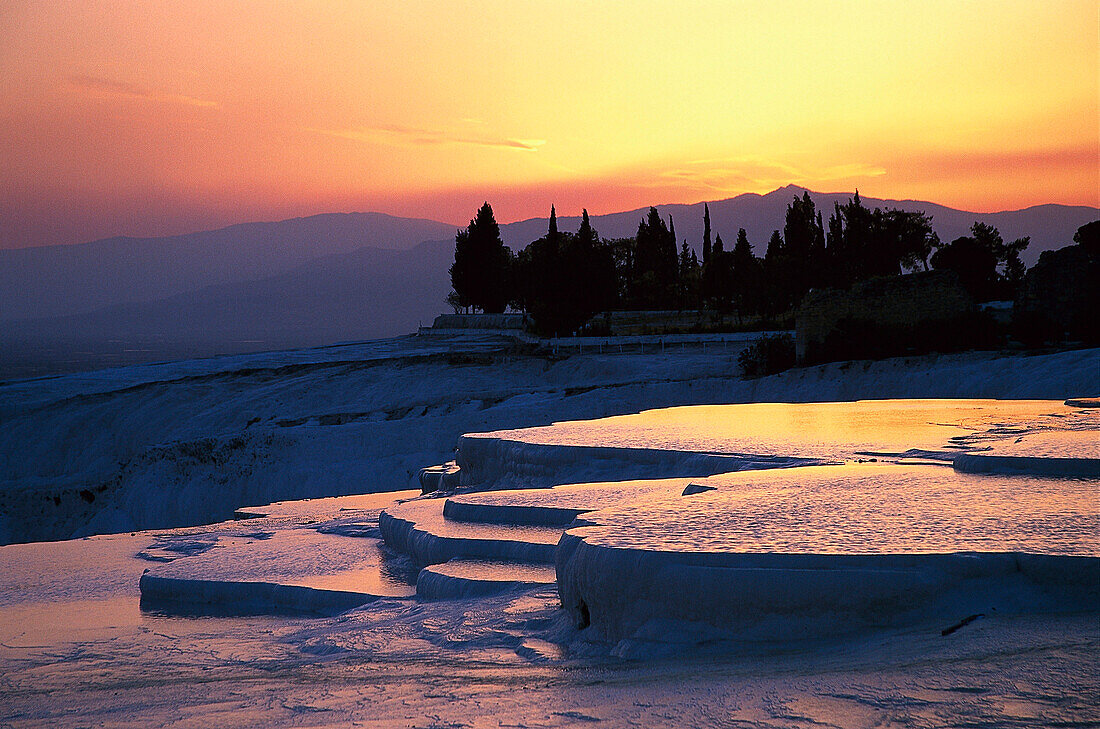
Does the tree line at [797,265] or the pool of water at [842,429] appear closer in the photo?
the pool of water at [842,429]

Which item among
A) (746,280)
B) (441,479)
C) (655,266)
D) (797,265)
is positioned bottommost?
(441,479)

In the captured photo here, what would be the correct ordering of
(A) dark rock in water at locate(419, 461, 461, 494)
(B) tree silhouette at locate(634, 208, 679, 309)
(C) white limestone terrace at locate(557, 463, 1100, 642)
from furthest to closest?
(B) tree silhouette at locate(634, 208, 679, 309), (A) dark rock in water at locate(419, 461, 461, 494), (C) white limestone terrace at locate(557, 463, 1100, 642)

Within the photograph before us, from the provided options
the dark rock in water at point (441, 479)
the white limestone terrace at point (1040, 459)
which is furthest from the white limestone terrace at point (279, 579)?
the white limestone terrace at point (1040, 459)

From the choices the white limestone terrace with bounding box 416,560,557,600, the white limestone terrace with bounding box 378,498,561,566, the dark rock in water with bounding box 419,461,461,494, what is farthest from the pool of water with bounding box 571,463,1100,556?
the dark rock in water with bounding box 419,461,461,494

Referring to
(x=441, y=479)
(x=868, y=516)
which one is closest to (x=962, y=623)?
(x=868, y=516)

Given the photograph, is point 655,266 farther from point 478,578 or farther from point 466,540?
point 478,578

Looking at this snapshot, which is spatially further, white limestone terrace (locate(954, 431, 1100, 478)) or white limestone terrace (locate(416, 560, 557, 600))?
white limestone terrace (locate(954, 431, 1100, 478))

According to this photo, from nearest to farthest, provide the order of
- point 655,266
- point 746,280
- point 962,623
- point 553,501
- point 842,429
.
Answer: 1. point 962,623
2. point 553,501
3. point 842,429
4. point 746,280
5. point 655,266

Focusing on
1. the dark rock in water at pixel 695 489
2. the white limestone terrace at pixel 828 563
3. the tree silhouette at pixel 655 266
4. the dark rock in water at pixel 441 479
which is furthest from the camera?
the tree silhouette at pixel 655 266

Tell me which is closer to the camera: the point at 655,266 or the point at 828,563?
the point at 828,563

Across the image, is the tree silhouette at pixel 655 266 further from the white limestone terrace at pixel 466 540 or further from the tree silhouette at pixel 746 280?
the white limestone terrace at pixel 466 540


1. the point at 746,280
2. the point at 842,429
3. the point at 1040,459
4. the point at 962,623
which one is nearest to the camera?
the point at 962,623

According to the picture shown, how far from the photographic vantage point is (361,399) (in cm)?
3600

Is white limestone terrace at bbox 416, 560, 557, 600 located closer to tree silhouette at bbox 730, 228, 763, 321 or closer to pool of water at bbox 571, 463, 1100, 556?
pool of water at bbox 571, 463, 1100, 556
